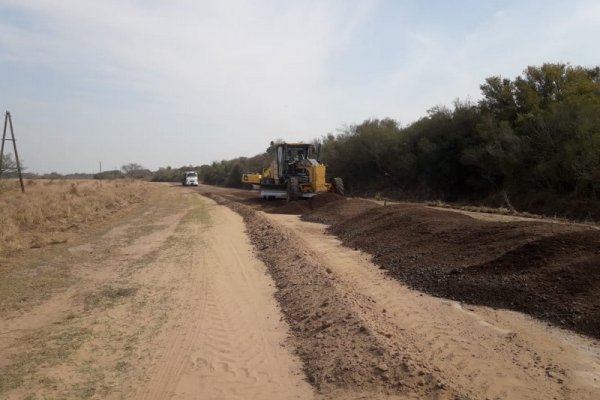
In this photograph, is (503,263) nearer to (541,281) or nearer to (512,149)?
(541,281)

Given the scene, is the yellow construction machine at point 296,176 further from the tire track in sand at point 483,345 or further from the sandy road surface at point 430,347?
the tire track in sand at point 483,345

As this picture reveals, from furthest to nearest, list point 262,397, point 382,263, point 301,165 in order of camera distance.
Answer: point 301,165
point 382,263
point 262,397

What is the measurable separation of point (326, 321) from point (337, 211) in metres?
14.1

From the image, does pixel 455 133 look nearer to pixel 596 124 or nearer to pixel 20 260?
pixel 596 124

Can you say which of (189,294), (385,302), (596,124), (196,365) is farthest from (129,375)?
(596,124)

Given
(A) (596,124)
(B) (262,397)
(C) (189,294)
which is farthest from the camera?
(A) (596,124)

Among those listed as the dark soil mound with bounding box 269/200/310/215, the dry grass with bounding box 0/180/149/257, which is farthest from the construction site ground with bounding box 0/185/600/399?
the dark soil mound with bounding box 269/200/310/215

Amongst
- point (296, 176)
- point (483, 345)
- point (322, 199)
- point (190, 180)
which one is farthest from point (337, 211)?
point (190, 180)

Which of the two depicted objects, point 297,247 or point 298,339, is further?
point 297,247

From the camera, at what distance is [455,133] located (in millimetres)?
30047

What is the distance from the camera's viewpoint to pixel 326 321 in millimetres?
6836

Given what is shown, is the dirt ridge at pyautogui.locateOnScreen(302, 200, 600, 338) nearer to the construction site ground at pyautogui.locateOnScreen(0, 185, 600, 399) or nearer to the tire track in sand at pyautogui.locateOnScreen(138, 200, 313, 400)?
the construction site ground at pyautogui.locateOnScreen(0, 185, 600, 399)

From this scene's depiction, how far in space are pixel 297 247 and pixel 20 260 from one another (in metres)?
7.03

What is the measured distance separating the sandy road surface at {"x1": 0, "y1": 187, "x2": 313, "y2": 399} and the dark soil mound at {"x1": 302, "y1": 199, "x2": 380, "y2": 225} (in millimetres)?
7429
